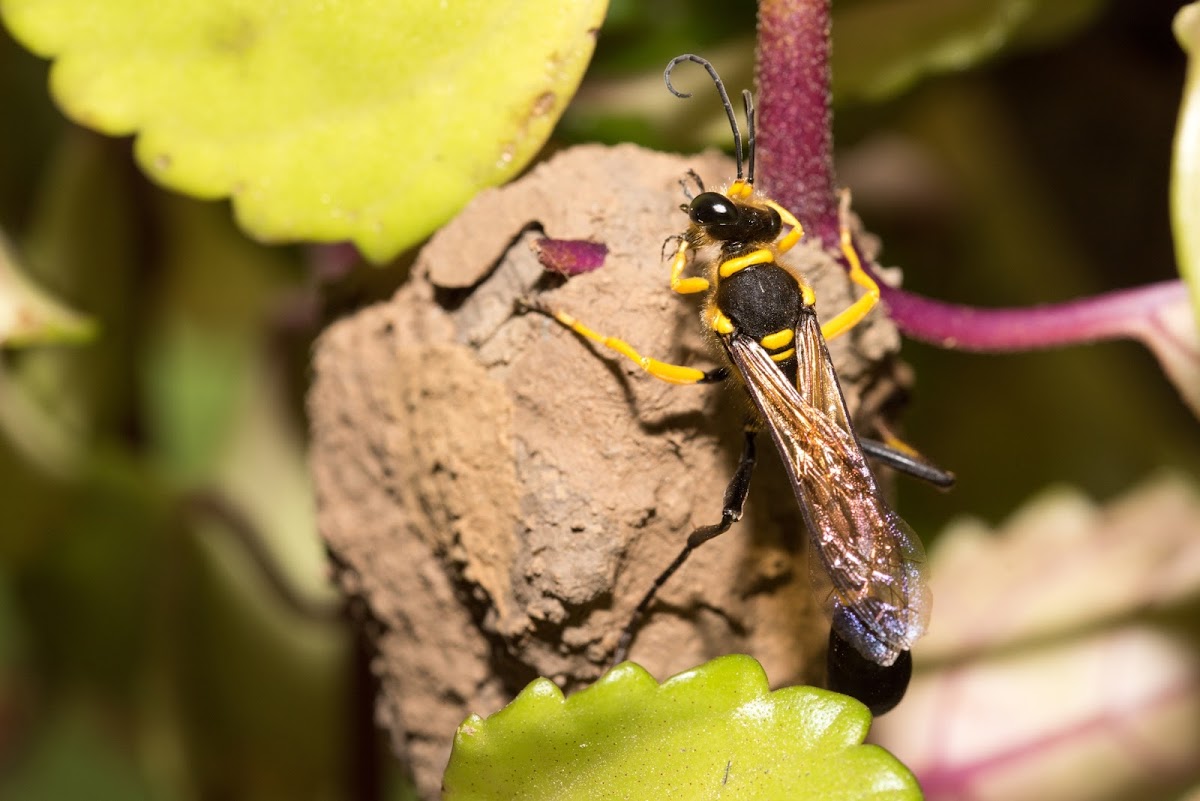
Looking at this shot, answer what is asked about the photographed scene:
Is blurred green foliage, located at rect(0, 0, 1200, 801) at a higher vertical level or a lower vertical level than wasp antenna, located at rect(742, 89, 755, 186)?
lower

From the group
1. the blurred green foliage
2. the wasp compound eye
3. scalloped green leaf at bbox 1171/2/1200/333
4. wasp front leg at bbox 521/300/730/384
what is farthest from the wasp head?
the blurred green foliage

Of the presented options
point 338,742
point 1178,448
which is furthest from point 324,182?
point 1178,448

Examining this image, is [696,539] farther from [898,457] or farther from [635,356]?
[898,457]

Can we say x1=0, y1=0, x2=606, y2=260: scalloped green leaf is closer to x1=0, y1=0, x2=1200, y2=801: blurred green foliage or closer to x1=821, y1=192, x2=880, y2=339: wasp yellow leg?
x1=821, y1=192, x2=880, y2=339: wasp yellow leg

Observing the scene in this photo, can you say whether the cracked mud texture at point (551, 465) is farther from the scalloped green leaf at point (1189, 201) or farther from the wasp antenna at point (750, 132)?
the scalloped green leaf at point (1189, 201)

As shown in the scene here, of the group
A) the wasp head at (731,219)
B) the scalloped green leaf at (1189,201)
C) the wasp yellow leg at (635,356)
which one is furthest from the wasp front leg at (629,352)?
the scalloped green leaf at (1189,201)

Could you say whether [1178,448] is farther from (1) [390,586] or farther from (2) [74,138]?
(2) [74,138]

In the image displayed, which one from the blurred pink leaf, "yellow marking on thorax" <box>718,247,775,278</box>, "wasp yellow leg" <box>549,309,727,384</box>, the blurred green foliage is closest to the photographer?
"wasp yellow leg" <box>549,309,727,384</box>
